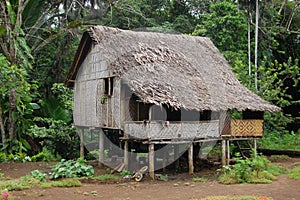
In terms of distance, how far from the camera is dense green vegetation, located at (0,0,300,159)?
60.8 feet

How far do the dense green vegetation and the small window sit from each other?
3134 millimetres

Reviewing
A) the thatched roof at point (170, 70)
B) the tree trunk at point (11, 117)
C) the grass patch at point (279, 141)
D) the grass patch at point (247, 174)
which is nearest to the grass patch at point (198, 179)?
the grass patch at point (247, 174)

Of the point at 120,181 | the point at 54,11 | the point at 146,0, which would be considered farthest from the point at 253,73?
the point at 120,181

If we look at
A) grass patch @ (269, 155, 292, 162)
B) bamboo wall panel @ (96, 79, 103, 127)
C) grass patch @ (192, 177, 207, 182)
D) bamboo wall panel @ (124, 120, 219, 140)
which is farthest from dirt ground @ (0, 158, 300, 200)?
grass patch @ (269, 155, 292, 162)

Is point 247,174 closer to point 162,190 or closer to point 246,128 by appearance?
point 162,190

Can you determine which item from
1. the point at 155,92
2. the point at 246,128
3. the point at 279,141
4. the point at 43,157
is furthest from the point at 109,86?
the point at 279,141

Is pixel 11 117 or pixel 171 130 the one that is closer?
pixel 171 130

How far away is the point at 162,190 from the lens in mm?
13453

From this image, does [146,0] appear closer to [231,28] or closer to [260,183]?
[231,28]

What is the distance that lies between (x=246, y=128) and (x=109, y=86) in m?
5.71

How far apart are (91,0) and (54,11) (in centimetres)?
215

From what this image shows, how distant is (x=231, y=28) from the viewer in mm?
26094

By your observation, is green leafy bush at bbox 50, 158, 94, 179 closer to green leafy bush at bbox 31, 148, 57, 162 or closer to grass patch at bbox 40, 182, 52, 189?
grass patch at bbox 40, 182, 52, 189

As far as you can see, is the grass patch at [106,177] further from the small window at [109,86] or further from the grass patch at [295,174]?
the grass patch at [295,174]
